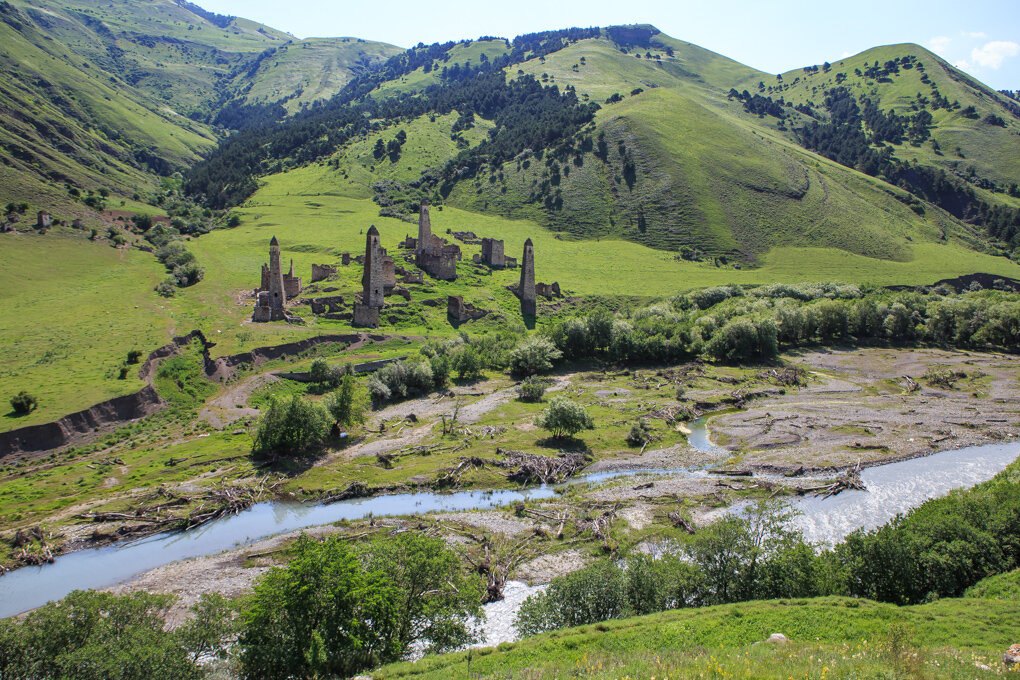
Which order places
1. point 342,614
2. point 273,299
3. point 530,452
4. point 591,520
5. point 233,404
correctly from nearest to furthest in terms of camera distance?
point 342,614, point 591,520, point 530,452, point 233,404, point 273,299

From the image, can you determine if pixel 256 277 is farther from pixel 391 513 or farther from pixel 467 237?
pixel 391 513

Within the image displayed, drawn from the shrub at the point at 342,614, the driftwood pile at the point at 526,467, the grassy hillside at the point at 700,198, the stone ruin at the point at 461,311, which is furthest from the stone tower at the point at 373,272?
the grassy hillside at the point at 700,198

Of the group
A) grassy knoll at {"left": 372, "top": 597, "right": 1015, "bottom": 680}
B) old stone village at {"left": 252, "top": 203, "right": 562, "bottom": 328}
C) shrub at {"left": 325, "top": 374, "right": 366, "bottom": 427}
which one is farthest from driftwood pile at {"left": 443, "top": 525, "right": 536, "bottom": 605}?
old stone village at {"left": 252, "top": 203, "right": 562, "bottom": 328}

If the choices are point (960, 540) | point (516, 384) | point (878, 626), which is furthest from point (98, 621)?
point (516, 384)

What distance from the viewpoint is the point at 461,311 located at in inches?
3775

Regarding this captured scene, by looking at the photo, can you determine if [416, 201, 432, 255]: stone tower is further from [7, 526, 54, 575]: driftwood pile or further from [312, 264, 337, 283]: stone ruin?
[7, 526, 54, 575]: driftwood pile

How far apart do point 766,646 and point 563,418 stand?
3523 cm

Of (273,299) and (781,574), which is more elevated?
(273,299)

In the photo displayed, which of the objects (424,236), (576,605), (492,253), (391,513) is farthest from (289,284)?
(576,605)

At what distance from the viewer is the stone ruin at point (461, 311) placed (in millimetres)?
95750

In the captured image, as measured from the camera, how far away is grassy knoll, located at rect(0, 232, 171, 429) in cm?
5347

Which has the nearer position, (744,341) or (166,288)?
(744,341)

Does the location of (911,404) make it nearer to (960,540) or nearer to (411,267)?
(960,540)

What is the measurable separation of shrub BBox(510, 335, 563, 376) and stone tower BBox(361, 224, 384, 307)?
2358 cm
